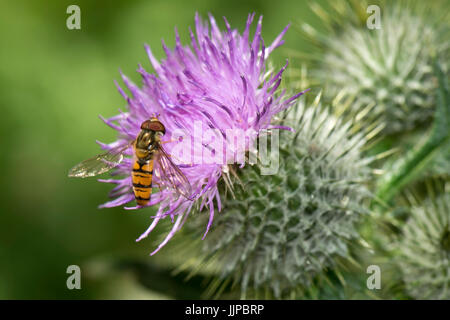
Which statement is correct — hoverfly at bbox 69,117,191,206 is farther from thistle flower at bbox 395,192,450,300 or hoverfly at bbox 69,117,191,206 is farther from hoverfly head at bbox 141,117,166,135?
thistle flower at bbox 395,192,450,300

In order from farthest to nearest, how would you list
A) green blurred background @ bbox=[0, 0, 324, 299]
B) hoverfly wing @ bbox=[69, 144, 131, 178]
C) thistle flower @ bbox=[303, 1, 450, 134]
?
1. green blurred background @ bbox=[0, 0, 324, 299]
2. thistle flower @ bbox=[303, 1, 450, 134]
3. hoverfly wing @ bbox=[69, 144, 131, 178]

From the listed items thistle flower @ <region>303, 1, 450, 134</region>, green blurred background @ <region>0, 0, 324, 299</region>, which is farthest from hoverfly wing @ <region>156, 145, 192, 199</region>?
green blurred background @ <region>0, 0, 324, 299</region>

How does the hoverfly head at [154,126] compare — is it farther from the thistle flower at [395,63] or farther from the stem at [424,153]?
the thistle flower at [395,63]

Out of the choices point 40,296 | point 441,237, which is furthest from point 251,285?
point 40,296

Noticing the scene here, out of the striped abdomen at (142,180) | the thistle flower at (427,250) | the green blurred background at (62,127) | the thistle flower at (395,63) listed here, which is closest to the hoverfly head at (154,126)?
the striped abdomen at (142,180)

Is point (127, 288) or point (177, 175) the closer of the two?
point (177, 175)

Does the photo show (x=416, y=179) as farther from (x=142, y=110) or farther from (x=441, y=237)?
(x=142, y=110)

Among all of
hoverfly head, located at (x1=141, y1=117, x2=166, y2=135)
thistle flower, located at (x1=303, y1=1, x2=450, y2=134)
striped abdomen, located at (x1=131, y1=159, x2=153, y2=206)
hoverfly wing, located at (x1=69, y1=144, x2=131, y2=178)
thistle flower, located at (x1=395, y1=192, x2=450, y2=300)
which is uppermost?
thistle flower, located at (x1=303, y1=1, x2=450, y2=134)
